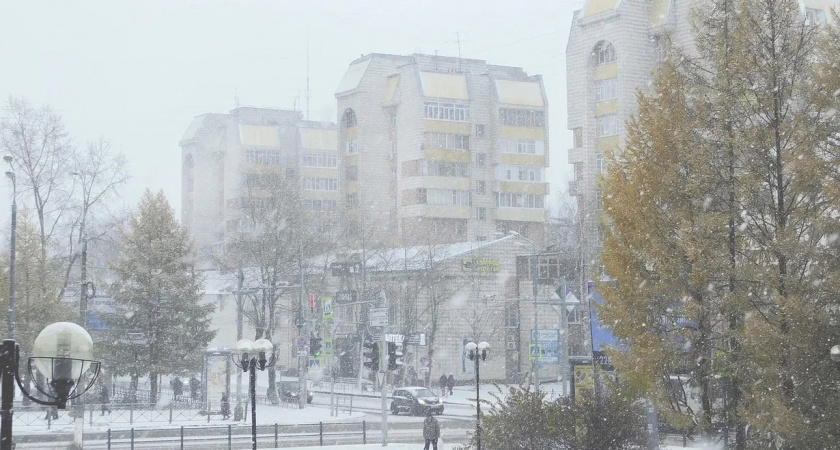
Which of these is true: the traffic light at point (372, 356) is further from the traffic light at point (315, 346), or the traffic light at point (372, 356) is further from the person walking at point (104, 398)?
the person walking at point (104, 398)

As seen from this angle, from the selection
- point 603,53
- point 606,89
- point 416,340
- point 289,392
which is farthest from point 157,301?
point 603,53

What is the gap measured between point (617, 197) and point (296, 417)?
32458 millimetres

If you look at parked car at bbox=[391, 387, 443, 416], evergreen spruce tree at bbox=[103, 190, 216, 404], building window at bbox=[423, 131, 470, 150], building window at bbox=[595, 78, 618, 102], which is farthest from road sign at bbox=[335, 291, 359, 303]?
building window at bbox=[423, 131, 470, 150]

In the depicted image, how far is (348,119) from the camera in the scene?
96562mm

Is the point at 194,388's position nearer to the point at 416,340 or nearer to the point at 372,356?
the point at 416,340

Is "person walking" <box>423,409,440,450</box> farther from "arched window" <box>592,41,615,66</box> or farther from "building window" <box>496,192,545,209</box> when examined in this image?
"building window" <box>496,192,545,209</box>

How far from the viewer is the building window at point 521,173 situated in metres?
88.2

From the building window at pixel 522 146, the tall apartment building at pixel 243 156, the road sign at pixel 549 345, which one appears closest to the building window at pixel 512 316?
the road sign at pixel 549 345

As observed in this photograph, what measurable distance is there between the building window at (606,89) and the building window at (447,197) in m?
23.0

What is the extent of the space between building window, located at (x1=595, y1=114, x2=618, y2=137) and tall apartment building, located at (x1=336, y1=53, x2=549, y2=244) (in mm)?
19937

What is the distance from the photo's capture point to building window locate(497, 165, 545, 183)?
88188 millimetres

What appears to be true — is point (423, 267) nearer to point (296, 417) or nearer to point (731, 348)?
point (296, 417)

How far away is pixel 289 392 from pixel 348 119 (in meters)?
42.7

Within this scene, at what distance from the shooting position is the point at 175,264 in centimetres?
4947
